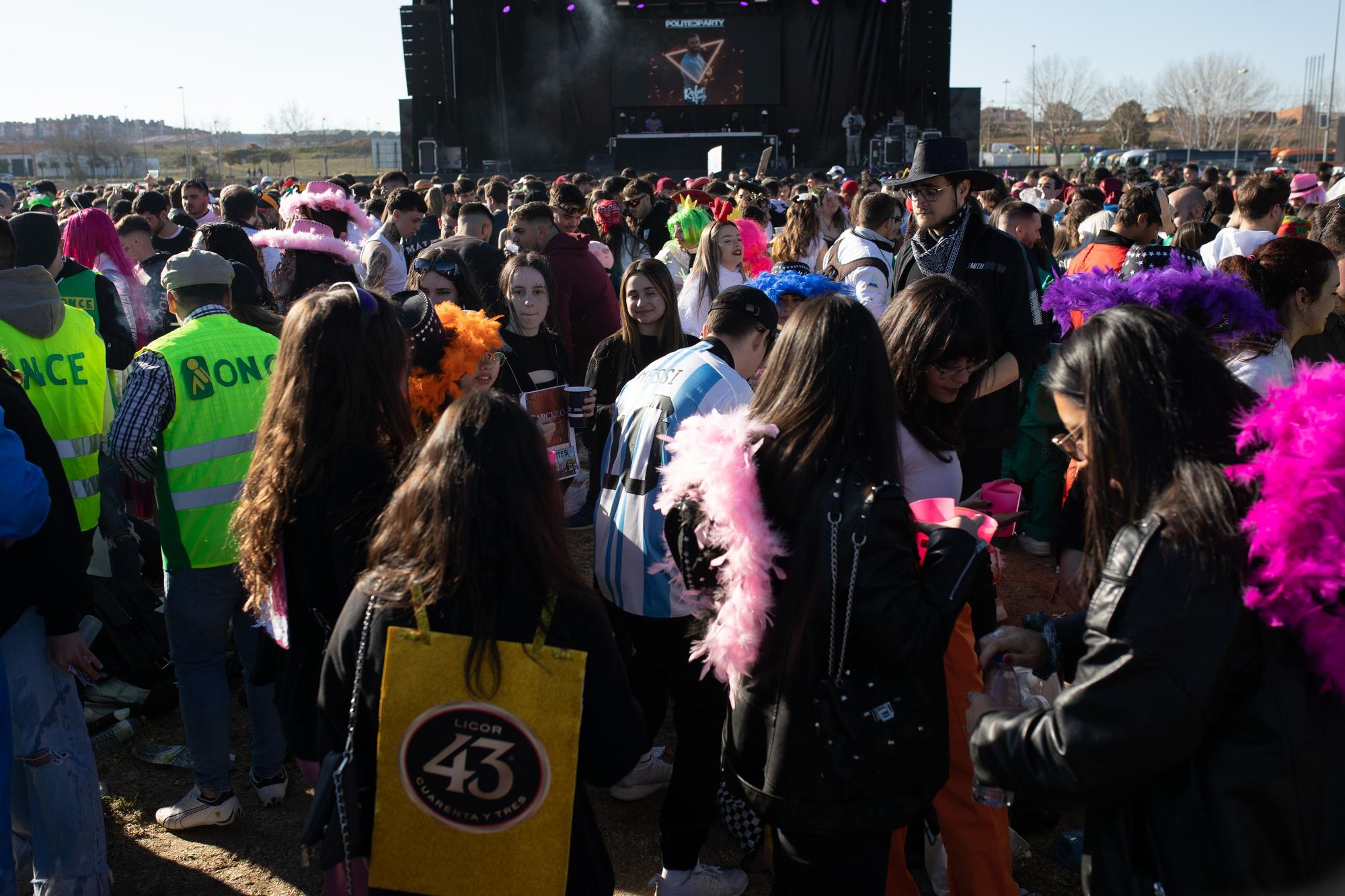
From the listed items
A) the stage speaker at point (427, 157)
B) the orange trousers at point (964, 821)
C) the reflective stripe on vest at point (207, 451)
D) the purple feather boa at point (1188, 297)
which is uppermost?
the stage speaker at point (427, 157)

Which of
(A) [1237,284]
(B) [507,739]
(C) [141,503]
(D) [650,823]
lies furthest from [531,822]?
(C) [141,503]

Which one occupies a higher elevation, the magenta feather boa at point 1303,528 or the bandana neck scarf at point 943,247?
the bandana neck scarf at point 943,247

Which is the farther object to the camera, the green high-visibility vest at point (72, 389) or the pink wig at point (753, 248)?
the pink wig at point (753, 248)

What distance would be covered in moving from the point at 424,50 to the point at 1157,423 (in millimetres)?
24143

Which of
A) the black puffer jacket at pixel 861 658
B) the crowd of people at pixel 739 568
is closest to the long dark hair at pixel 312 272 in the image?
the crowd of people at pixel 739 568

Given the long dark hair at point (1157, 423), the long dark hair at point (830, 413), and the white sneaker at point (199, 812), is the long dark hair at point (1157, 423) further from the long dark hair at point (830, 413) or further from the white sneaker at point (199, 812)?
the white sneaker at point (199, 812)

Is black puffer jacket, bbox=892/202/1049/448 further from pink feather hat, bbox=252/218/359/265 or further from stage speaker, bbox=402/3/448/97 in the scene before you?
stage speaker, bbox=402/3/448/97

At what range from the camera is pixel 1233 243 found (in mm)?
5770

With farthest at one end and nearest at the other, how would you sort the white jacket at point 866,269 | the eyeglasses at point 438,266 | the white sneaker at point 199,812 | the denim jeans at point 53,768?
the white jacket at point 866,269 < the eyeglasses at point 438,266 < the white sneaker at point 199,812 < the denim jeans at point 53,768

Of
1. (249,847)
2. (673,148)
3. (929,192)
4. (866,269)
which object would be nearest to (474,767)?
(249,847)

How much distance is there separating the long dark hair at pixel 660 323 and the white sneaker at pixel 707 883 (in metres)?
2.19

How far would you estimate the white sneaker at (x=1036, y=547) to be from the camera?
6.08m

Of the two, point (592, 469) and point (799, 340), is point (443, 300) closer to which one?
point (592, 469)

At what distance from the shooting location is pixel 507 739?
186 centimetres
